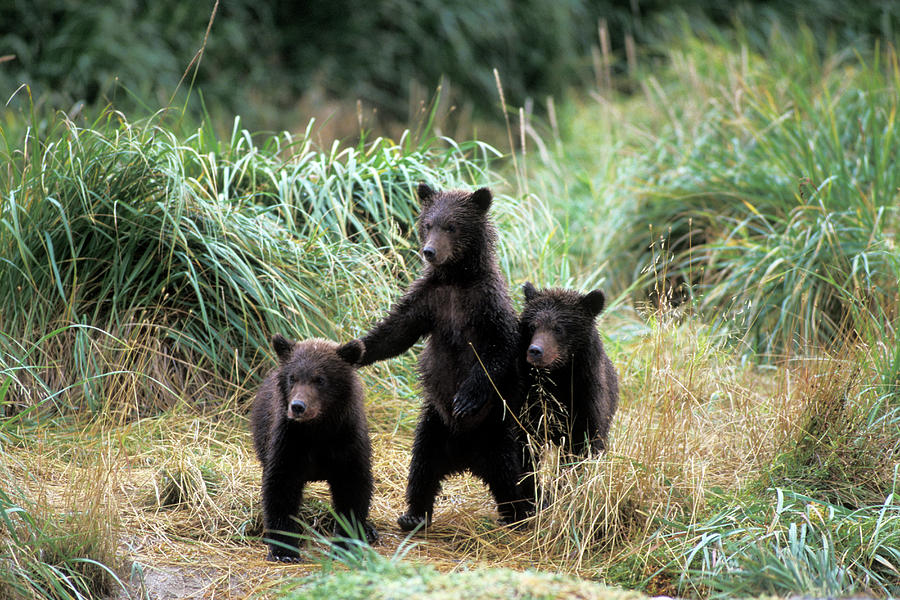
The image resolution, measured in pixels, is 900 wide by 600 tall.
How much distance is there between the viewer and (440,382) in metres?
4.47

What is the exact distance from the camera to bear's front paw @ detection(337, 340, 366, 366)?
4.23 m

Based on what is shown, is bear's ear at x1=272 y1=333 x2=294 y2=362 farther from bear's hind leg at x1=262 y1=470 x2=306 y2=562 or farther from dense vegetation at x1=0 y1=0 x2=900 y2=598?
dense vegetation at x1=0 y1=0 x2=900 y2=598

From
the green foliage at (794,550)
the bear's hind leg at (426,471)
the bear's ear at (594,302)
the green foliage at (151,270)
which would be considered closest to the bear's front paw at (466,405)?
the bear's hind leg at (426,471)

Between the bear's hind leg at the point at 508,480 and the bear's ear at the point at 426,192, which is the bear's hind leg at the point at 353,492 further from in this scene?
the bear's ear at the point at 426,192

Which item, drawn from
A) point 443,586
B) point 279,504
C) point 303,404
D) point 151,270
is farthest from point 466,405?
point 151,270

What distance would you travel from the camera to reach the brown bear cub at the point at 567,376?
4.41 m

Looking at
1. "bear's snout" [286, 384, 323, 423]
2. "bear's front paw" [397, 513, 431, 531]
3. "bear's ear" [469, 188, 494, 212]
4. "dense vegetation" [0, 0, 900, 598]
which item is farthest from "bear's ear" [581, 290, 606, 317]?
"bear's snout" [286, 384, 323, 423]

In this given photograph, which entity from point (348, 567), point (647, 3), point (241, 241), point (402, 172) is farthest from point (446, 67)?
point (348, 567)

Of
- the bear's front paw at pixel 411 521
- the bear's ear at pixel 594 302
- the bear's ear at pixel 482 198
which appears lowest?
the bear's front paw at pixel 411 521

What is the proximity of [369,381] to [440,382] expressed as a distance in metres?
1.29

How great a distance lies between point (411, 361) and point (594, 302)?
1708mm

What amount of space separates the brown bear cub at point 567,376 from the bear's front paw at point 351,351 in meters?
0.75

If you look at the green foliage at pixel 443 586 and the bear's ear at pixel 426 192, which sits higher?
the bear's ear at pixel 426 192

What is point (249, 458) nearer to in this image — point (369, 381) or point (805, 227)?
point (369, 381)
